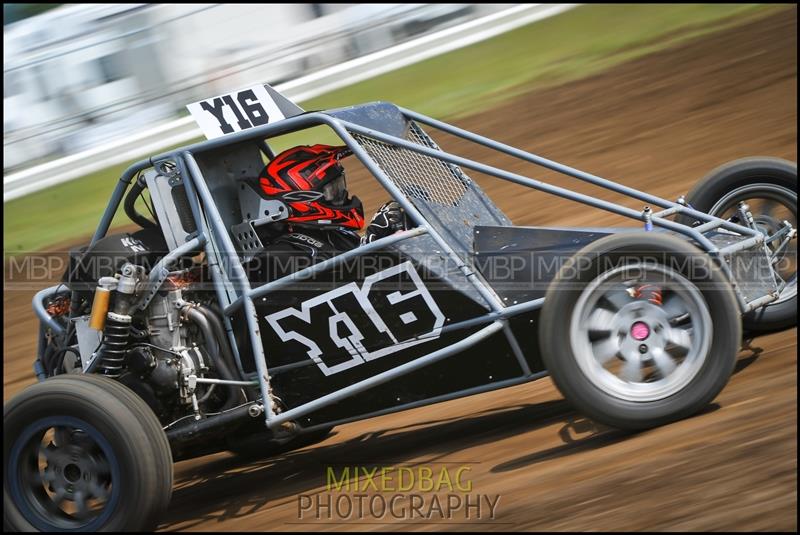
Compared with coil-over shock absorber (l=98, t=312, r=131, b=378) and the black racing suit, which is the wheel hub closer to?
the black racing suit

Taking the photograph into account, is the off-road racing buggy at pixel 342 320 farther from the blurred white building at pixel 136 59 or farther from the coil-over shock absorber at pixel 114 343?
the blurred white building at pixel 136 59

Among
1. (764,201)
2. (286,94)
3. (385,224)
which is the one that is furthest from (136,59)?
(764,201)

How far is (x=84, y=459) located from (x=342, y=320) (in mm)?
1175

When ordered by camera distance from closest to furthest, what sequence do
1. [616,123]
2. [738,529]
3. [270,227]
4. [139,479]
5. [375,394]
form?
[738,529]
[139,479]
[375,394]
[270,227]
[616,123]

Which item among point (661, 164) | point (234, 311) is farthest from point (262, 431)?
point (661, 164)

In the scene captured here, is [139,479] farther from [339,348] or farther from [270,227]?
[270,227]

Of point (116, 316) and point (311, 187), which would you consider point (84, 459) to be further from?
point (311, 187)

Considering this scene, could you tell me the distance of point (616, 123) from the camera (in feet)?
31.8

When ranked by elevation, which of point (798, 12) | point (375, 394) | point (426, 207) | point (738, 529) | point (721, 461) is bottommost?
point (738, 529)

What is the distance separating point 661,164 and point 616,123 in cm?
126

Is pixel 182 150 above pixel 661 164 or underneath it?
underneath

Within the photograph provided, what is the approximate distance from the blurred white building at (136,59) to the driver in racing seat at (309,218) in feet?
22.7

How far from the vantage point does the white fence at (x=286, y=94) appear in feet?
36.1
